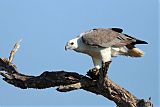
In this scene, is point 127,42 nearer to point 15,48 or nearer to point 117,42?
point 117,42

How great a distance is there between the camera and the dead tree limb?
8.45 m

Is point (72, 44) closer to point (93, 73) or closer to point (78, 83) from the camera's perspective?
point (93, 73)

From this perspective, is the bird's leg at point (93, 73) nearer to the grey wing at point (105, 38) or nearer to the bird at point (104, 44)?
the bird at point (104, 44)

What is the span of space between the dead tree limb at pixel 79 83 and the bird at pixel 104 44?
529 mm

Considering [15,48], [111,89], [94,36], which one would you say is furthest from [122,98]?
[15,48]

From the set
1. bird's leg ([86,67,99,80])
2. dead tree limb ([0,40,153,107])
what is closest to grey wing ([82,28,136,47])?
bird's leg ([86,67,99,80])

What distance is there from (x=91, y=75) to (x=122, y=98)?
0.78m

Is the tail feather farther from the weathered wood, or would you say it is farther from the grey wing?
the weathered wood

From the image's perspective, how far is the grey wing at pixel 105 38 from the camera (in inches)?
358

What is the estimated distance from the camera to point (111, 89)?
861cm

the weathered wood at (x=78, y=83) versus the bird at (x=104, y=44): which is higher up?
the bird at (x=104, y=44)

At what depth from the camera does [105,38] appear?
925cm

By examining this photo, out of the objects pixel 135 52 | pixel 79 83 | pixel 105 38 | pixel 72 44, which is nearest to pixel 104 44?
pixel 105 38

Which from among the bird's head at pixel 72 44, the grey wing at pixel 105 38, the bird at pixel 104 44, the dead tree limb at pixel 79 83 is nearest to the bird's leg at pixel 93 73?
the dead tree limb at pixel 79 83
